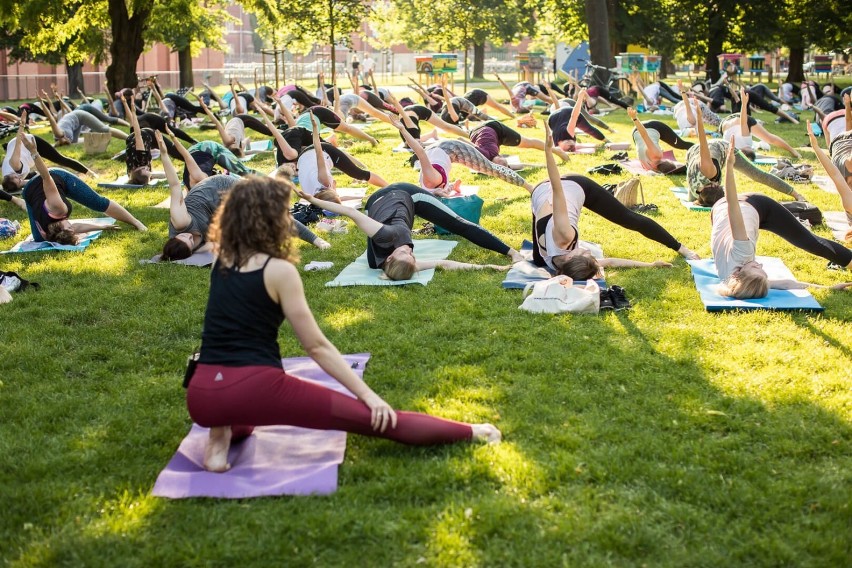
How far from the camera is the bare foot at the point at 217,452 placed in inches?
180

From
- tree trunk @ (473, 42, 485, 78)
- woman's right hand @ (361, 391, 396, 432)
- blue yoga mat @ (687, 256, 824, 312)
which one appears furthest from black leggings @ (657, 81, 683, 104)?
tree trunk @ (473, 42, 485, 78)

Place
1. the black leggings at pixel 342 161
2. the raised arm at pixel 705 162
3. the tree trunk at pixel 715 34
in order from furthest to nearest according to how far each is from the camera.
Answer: the tree trunk at pixel 715 34 → the black leggings at pixel 342 161 → the raised arm at pixel 705 162

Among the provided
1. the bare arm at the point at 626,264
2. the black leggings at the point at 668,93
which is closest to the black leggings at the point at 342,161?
the bare arm at the point at 626,264

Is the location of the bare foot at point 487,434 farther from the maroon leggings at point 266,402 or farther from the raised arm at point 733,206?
the raised arm at point 733,206

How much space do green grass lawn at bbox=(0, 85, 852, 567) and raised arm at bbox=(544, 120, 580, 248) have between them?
0.65 meters

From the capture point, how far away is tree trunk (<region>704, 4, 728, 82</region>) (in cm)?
3516

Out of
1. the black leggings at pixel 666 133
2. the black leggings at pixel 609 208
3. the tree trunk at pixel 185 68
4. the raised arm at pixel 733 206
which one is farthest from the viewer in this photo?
the tree trunk at pixel 185 68

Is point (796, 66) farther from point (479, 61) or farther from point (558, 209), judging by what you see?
point (558, 209)

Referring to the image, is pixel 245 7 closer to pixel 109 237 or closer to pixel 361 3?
pixel 361 3

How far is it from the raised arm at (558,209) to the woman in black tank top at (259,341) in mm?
3453

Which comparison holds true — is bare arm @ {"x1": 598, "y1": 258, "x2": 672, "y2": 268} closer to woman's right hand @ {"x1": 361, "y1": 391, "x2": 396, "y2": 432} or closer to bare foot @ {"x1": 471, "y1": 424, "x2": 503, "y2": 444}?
bare foot @ {"x1": 471, "y1": 424, "x2": 503, "y2": 444}

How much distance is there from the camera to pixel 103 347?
6.70 metres

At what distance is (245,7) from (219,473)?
25567 mm

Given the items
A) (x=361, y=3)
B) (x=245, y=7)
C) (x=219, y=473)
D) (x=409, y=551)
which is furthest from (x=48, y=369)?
(x=361, y=3)
